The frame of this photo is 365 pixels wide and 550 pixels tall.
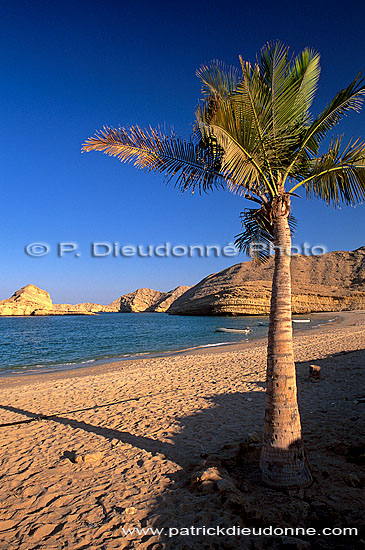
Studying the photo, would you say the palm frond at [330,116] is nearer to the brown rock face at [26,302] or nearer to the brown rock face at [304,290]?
the brown rock face at [304,290]

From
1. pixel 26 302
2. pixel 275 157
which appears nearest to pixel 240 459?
pixel 275 157

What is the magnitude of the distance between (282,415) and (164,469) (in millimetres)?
2095

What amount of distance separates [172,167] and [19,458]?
5.60 m

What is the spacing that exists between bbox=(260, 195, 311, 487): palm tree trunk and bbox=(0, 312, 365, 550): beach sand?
198 mm

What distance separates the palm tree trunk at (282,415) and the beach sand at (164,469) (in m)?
0.20

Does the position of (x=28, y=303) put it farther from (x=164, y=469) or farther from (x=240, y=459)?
(x=240, y=459)

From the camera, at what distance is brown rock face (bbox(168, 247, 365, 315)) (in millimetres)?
78812

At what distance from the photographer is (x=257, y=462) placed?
467 cm

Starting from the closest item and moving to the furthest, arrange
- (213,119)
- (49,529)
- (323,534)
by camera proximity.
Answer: (323,534) → (49,529) → (213,119)

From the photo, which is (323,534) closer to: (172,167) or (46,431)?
(172,167)

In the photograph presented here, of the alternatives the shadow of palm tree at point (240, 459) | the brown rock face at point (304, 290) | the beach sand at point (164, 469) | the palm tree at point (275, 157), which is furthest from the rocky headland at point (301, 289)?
the palm tree at point (275, 157)

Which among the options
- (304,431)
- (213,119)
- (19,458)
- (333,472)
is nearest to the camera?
(213,119)

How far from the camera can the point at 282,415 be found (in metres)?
3.97

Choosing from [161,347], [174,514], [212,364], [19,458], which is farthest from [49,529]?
[161,347]
